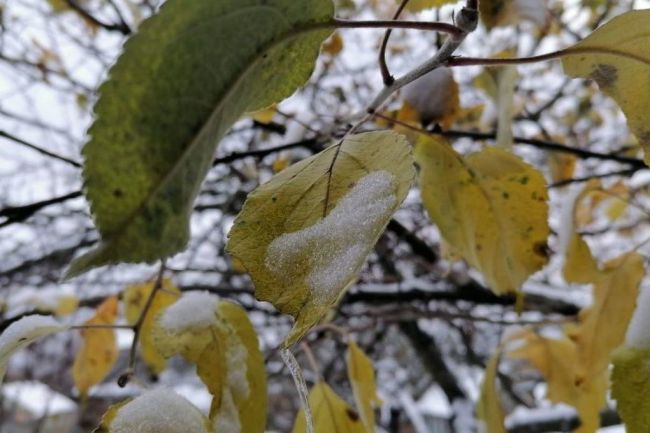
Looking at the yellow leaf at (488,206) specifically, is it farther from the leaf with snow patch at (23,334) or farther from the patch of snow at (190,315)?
the leaf with snow patch at (23,334)

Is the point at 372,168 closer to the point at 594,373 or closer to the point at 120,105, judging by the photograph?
the point at 120,105

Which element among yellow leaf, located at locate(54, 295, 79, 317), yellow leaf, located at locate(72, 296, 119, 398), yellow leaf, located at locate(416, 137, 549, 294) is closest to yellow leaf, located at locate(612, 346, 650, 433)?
yellow leaf, located at locate(416, 137, 549, 294)

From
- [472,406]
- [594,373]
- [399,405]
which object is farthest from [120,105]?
[399,405]

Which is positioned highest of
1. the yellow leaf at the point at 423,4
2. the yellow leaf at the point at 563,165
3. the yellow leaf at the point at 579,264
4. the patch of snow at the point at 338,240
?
the yellow leaf at the point at 563,165

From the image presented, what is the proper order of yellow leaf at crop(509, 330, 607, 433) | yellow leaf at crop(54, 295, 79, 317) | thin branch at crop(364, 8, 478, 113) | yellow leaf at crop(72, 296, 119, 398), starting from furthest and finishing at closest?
yellow leaf at crop(54, 295, 79, 317) < yellow leaf at crop(72, 296, 119, 398) < yellow leaf at crop(509, 330, 607, 433) < thin branch at crop(364, 8, 478, 113)

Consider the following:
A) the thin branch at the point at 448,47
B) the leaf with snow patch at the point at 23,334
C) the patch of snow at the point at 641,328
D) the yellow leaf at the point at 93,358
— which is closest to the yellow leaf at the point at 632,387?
the patch of snow at the point at 641,328

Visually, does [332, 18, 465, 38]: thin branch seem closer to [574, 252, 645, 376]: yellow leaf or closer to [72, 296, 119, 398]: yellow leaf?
[574, 252, 645, 376]: yellow leaf
